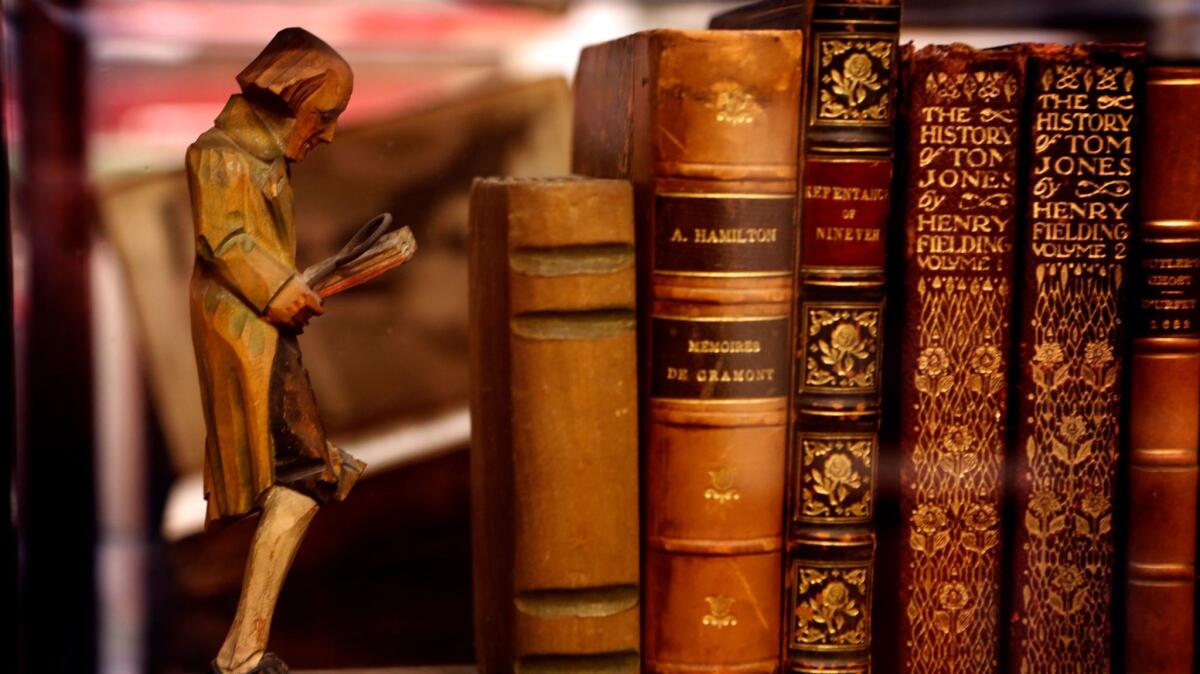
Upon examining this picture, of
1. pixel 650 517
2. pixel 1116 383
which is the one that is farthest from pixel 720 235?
pixel 1116 383

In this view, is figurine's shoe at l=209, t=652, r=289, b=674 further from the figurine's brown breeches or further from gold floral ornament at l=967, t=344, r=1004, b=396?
gold floral ornament at l=967, t=344, r=1004, b=396

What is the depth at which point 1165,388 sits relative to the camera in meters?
1.00

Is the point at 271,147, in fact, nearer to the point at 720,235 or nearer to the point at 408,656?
the point at 720,235

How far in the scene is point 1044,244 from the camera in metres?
0.96

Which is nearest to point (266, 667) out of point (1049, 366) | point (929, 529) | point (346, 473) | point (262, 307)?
point (346, 473)

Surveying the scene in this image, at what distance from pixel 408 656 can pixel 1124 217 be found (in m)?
0.71

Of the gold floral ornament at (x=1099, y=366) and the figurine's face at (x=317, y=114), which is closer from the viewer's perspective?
the figurine's face at (x=317, y=114)

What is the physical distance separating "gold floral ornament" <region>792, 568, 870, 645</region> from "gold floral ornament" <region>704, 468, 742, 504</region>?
0.25 ft

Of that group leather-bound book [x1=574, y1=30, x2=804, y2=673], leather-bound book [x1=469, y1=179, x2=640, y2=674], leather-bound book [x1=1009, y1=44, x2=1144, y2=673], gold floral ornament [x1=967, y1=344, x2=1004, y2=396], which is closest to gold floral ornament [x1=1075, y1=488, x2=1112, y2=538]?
leather-bound book [x1=1009, y1=44, x2=1144, y2=673]

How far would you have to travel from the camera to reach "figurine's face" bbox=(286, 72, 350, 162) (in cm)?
87

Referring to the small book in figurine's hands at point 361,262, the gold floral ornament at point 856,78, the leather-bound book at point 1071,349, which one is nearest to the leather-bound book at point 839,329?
the gold floral ornament at point 856,78

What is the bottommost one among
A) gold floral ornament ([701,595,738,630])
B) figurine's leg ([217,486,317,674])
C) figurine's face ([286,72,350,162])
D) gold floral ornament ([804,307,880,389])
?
gold floral ornament ([701,595,738,630])

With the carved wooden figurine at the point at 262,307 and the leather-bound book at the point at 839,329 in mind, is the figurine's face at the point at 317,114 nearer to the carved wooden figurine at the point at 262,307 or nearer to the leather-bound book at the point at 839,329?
the carved wooden figurine at the point at 262,307

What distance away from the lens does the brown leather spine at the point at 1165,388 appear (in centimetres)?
99
